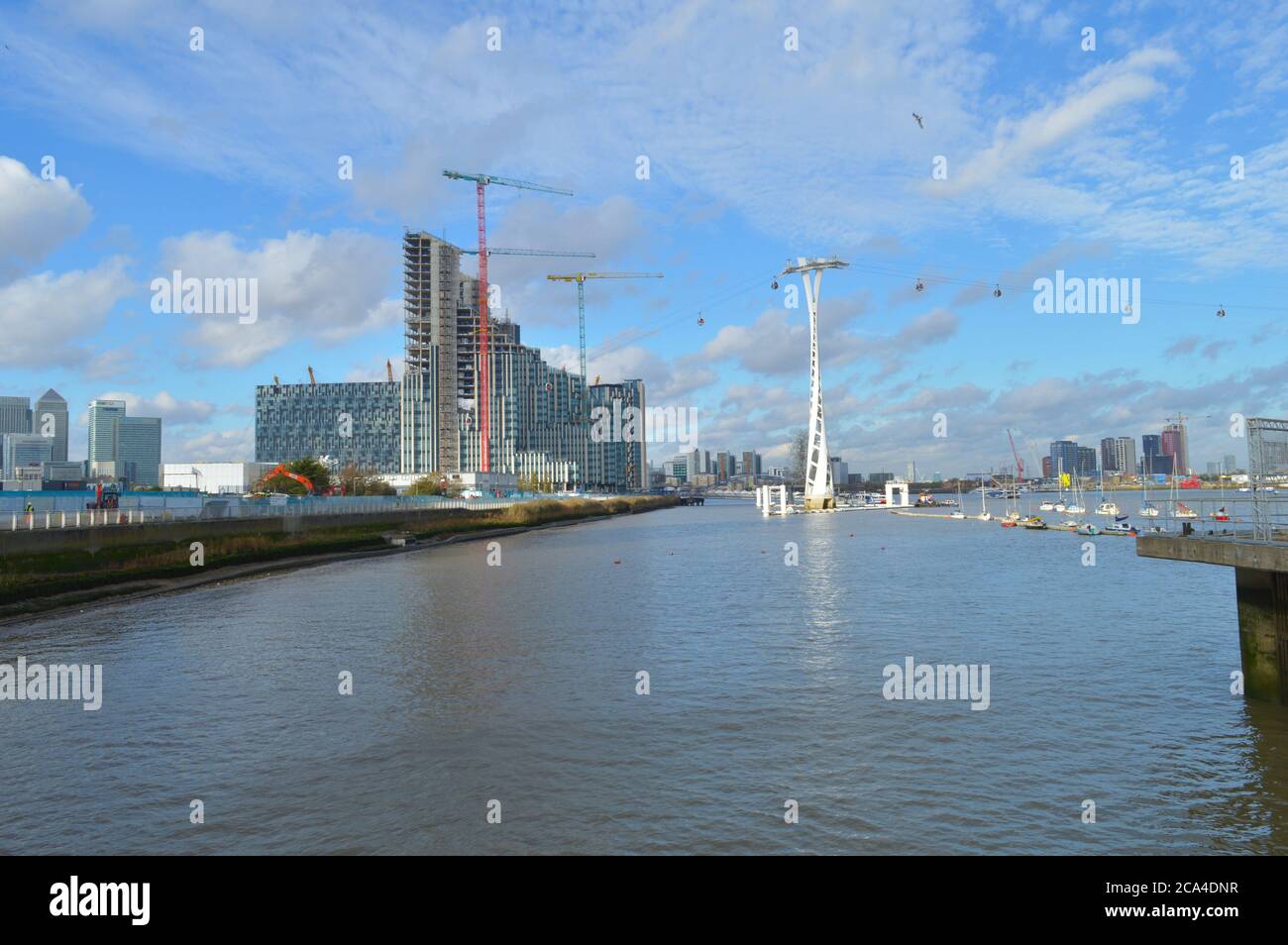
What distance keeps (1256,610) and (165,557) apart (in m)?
57.4

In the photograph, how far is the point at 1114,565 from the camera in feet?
200

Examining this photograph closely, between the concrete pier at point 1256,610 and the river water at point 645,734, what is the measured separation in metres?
0.72

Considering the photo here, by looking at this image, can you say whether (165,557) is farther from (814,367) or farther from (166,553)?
(814,367)

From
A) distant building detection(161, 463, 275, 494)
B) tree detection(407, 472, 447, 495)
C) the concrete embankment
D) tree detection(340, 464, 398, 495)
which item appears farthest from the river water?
distant building detection(161, 463, 275, 494)

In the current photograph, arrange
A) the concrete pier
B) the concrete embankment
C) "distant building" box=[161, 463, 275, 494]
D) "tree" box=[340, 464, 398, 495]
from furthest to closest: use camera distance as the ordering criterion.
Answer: "distant building" box=[161, 463, 275, 494]
"tree" box=[340, 464, 398, 495]
the concrete embankment
the concrete pier

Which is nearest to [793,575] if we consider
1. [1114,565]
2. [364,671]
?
[1114,565]

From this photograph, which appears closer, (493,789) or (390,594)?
(493,789)

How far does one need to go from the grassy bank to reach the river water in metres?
3.80
